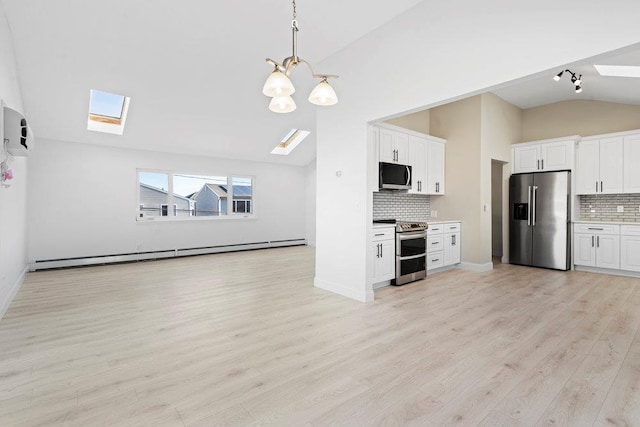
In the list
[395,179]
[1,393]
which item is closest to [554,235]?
[395,179]

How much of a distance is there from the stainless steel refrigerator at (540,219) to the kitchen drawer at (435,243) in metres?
1.86

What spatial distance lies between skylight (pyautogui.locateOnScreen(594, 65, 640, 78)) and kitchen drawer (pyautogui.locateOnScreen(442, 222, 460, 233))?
2.97 metres

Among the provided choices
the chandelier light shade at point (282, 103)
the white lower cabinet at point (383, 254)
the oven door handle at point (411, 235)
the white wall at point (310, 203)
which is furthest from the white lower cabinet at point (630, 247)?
the white wall at point (310, 203)

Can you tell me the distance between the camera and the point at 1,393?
6.57 feet

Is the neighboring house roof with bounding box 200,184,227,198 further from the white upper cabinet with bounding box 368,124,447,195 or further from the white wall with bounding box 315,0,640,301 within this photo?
the white upper cabinet with bounding box 368,124,447,195

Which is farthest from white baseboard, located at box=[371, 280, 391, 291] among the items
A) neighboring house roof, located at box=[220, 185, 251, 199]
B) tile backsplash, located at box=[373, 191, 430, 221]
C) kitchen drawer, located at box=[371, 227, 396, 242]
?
neighboring house roof, located at box=[220, 185, 251, 199]

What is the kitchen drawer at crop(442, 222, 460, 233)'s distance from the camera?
563cm

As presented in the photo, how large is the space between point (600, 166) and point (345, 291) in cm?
524

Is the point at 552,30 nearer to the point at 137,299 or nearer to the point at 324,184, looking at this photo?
the point at 324,184

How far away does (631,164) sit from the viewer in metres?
5.28

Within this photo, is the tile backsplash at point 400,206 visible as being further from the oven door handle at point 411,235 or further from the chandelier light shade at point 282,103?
the chandelier light shade at point 282,103

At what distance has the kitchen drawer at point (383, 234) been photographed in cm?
426

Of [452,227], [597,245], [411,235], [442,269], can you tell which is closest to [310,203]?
[452,227]

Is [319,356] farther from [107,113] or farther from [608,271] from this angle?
[107,113]
